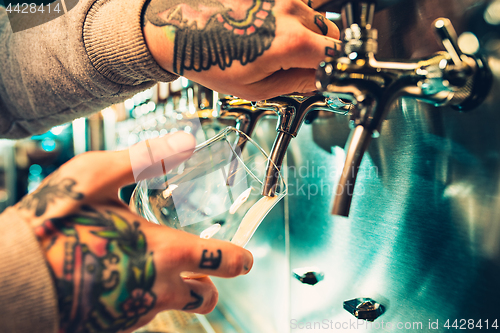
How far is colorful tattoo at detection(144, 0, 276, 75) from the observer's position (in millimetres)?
381

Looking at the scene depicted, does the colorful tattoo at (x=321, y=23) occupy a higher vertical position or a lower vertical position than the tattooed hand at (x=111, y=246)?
higher

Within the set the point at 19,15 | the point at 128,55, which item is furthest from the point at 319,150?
the point at 19,15

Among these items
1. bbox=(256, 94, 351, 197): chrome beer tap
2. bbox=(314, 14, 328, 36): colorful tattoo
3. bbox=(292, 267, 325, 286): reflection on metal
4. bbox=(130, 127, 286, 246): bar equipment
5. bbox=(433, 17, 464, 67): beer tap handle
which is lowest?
bbox=(292, 267, 325, 286): reflection on metal

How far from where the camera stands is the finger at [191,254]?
0.33 meters

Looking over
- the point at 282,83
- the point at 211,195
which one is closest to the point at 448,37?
the point at 282,83

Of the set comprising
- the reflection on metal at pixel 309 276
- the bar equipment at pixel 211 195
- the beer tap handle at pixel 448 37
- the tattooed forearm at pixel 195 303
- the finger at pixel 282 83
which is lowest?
the reflection on metal at pixel 309 276

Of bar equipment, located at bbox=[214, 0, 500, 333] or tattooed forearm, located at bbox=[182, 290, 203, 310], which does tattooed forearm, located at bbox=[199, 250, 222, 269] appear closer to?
tattooed forearm, located at bbox=[182, 290, 203, 310]

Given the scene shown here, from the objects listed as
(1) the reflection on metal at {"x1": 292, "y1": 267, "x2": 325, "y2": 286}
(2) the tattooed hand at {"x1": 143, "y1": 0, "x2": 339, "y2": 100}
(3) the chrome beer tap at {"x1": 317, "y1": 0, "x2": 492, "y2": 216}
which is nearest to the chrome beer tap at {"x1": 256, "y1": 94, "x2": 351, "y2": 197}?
(2) the tattooed hand at {"x1": 143, "y1": 0, "x2": 339, "y2": 100}

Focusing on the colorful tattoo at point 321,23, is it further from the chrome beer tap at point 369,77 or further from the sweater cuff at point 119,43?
the sweater cuff at point 119,43

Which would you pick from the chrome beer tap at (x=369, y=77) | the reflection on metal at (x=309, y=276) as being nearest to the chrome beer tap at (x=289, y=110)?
the chrome beer tap at (x=369, y=77)

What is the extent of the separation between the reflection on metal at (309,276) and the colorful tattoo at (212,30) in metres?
0.40

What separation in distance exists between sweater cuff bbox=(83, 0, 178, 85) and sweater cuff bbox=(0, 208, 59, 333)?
27 centimetres

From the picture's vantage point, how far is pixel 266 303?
84 cm

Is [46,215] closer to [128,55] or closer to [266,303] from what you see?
[128,55]
